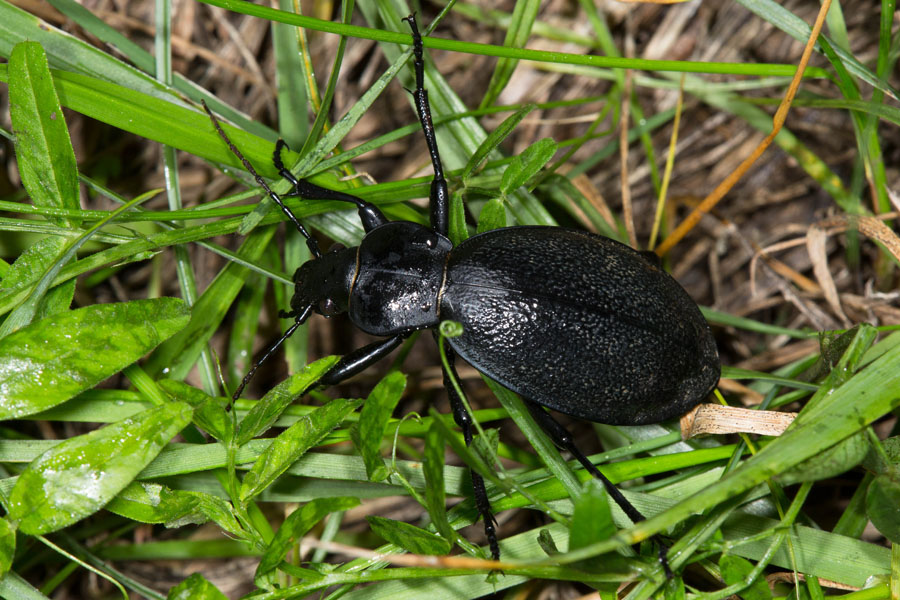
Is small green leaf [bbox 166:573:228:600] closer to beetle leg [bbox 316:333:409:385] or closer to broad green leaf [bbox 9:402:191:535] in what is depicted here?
broad green leaf [bbox 9:402:191:535]

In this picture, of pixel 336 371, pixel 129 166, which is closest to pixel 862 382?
pixel 336 371

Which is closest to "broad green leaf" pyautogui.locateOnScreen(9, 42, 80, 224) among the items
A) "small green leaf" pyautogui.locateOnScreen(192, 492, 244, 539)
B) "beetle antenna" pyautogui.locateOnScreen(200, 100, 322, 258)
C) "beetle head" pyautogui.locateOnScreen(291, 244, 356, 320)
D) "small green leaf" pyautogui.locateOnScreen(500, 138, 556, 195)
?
"beetle antenna" pyautogui.locateOnScreen(200, 100, 322, 258)

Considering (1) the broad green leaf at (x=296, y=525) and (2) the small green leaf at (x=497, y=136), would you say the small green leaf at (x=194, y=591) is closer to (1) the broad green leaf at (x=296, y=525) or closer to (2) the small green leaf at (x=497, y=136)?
(1) the broad green leaf at (x=296, y=525)

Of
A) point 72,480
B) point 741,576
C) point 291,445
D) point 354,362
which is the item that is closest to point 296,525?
point 291,445

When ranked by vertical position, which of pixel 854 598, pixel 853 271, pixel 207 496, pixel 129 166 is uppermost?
pixel 129 166

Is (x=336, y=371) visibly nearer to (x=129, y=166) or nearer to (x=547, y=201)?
(x=547, y=201)

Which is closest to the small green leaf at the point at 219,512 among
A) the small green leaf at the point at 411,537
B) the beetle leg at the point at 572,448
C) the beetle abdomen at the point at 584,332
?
the small green leaf at the point at 411,537
